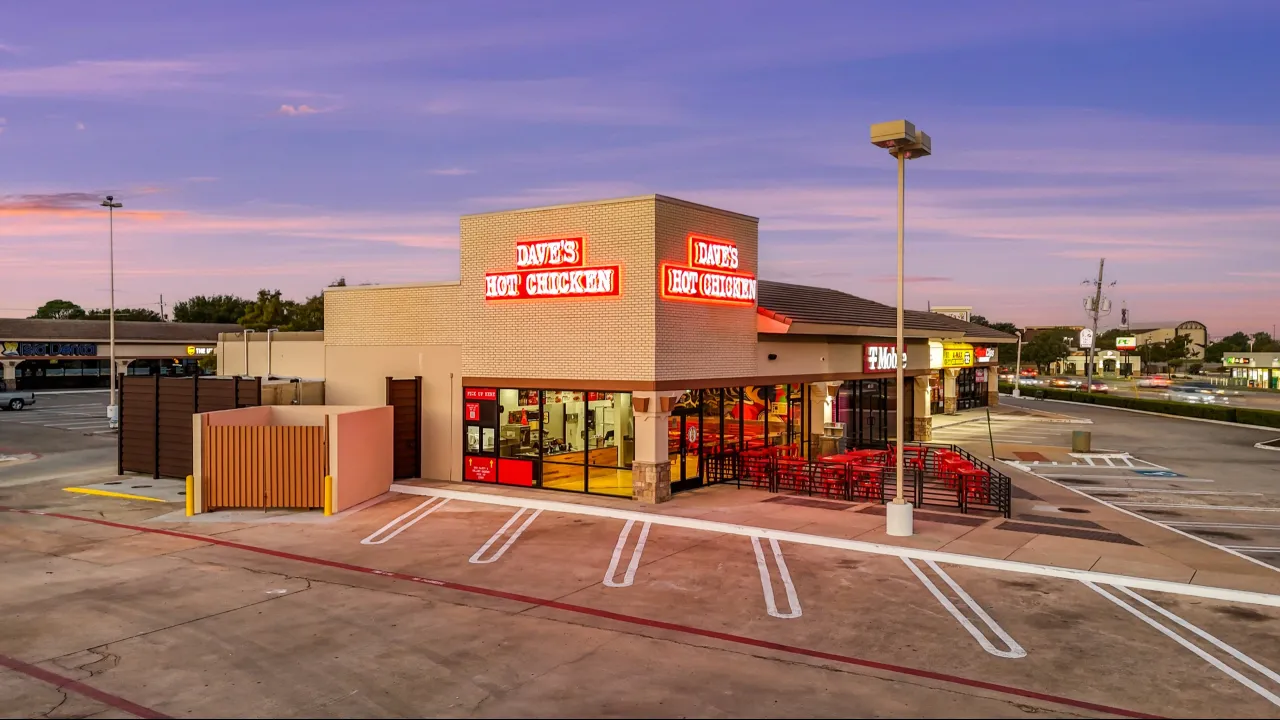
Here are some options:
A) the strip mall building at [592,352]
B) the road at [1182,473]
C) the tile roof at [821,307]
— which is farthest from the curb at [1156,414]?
the strip mall building at [592,352]

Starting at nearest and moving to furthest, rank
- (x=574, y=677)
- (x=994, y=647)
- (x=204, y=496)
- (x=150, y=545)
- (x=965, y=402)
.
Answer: (x=574, y=677) < (x=994, y=647) < (x=150, y=545) < (x=204, y=496) < (x=965, y=402)

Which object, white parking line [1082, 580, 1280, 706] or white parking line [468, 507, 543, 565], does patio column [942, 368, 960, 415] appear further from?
white parking line [1082, 580, 1280, 706]

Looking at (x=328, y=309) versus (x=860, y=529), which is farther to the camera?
(x=328, y=309)

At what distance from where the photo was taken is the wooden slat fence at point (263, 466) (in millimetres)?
22016

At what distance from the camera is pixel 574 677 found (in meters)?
10.6

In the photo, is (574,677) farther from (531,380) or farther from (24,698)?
(531,380)

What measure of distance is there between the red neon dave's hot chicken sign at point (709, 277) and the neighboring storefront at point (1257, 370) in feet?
384

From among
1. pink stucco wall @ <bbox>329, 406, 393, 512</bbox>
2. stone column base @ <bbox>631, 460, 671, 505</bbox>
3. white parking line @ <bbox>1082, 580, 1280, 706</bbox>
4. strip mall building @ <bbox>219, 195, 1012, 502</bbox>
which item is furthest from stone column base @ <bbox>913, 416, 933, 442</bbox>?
pink stucco wall @ <bbox>329, 406, 393, 512</bbox>

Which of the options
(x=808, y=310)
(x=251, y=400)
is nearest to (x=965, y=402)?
(x=808, y=310)

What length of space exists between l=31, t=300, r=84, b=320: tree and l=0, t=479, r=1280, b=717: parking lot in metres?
162

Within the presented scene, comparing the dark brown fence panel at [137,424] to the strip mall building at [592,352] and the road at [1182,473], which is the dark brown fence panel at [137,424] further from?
the road at [1182,473]

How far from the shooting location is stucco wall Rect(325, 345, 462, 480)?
26.4 m

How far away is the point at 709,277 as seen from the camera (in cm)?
2377

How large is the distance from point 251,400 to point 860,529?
18777mm
